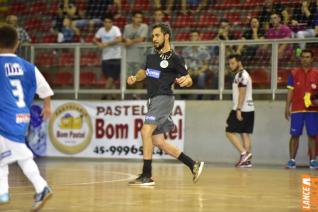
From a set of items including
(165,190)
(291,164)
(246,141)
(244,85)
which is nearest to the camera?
(165,190)

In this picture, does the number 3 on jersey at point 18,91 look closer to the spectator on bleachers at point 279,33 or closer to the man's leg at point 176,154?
the man's leg at point 176,154

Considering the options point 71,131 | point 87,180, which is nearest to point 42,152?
point 71,131

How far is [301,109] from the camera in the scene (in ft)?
50.0

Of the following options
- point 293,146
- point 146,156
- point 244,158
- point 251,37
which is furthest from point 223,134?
point 146,156

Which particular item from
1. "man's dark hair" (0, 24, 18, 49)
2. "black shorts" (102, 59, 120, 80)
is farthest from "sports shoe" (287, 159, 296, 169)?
"man's dark hair" (0, 24, 18, 49)

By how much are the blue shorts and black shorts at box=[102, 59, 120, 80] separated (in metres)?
4.44

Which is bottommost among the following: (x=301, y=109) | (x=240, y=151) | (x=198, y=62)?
Result: (x=240, y=151)

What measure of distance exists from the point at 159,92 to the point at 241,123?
5.26 m

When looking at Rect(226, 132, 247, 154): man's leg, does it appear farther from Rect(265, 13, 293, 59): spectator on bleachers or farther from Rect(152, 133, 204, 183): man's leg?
Rect(152, 133, 204, 183): man's leg

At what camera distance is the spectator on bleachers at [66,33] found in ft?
61.7

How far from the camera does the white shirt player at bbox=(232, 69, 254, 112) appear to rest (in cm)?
1534

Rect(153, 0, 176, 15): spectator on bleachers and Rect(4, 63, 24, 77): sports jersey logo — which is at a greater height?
Rect(153, 0, 176, 15): spectator on bleachers

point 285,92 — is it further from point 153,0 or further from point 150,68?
point 150,68

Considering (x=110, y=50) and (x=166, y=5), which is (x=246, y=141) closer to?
→ (x=110, y=50)
